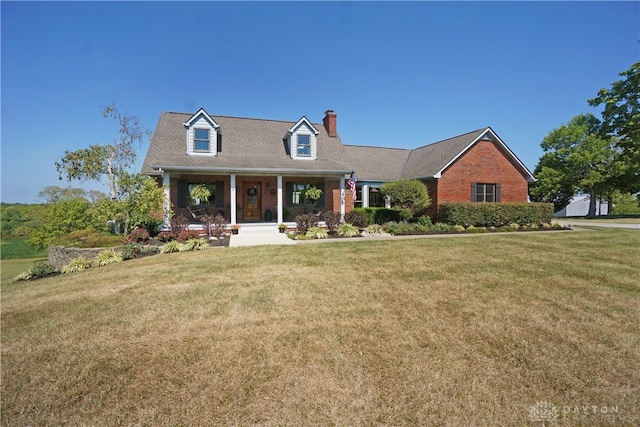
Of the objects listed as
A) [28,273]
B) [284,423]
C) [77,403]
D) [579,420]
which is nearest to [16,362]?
[77,403]

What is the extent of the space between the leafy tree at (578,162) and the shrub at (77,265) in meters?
39.5

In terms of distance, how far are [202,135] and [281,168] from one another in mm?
5379

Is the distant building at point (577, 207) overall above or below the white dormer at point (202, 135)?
below

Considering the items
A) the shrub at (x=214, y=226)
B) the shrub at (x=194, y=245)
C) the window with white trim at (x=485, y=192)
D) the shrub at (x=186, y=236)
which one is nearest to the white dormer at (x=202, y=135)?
the shrub at (x=214, y=226)

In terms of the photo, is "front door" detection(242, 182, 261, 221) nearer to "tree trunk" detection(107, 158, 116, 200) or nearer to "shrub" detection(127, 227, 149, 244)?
"shrub" detection(127, 227, 149, 244)

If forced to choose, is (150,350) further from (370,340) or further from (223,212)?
(223,212)

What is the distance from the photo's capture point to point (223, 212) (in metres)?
18.0

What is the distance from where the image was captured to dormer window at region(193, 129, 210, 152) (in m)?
17.7

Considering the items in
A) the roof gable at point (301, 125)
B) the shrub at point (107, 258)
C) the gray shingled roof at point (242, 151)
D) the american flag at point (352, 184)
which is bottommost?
the shrub at point (107, 258)

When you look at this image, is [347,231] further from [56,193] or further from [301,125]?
→ [56,193]

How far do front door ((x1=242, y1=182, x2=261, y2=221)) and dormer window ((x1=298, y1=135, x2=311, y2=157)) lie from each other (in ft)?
11.7

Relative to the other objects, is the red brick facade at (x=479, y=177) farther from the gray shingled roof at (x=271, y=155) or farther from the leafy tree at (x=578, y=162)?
the leafy tree at (x=578, y=162)

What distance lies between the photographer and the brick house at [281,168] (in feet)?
55.4

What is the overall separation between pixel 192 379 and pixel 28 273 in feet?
34.6
